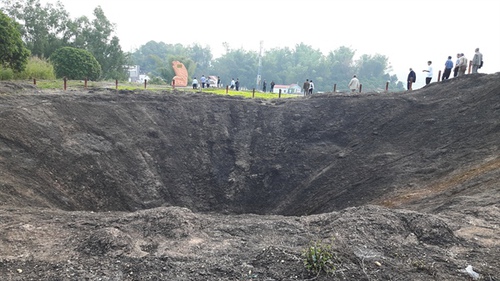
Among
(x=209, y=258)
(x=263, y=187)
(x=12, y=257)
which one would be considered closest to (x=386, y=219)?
(x=209, y=258)

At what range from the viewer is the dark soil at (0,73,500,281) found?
14.6ft

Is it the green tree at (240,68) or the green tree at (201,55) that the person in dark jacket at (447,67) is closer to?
the green tree at (240,68)

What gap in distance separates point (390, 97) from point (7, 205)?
557 inches

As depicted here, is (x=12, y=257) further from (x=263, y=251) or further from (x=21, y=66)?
(x=21, y=66)

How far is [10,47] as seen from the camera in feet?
53.3

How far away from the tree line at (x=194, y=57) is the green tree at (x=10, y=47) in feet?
24.6

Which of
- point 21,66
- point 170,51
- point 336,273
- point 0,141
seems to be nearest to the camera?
point 336,273

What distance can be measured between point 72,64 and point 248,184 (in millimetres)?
17807

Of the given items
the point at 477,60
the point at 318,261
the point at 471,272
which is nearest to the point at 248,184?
the point at 318,261

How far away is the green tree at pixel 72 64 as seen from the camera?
78.7 feet

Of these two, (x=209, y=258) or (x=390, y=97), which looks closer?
(x=209, y=258)

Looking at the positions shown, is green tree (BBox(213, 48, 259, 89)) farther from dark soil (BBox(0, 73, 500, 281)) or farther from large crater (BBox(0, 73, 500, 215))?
large crater (BBox(0, 73, 500, 215))

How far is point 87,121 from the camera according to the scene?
12328 mm

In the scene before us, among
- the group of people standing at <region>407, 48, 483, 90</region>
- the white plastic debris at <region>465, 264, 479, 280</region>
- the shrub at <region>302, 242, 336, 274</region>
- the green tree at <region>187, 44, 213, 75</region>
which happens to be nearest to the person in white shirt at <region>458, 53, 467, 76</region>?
the group of people standing at <region>407, 48, 483, 90</region>
